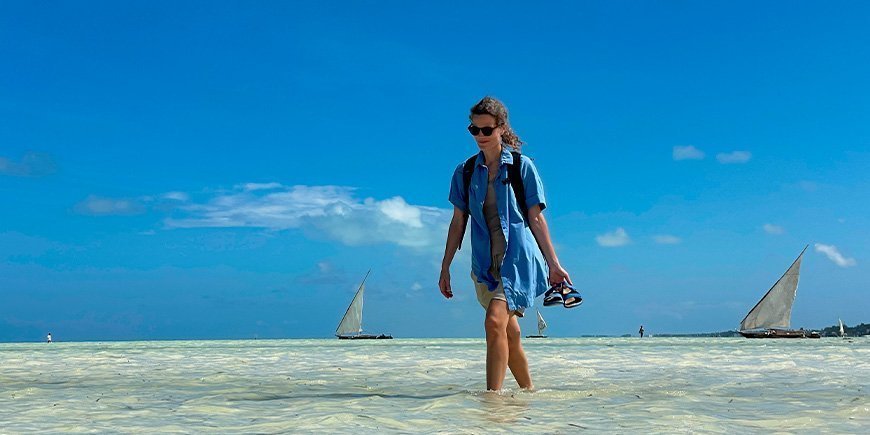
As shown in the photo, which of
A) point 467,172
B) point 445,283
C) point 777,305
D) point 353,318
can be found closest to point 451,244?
point 445,283

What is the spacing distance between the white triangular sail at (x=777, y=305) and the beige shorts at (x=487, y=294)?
54.5 m

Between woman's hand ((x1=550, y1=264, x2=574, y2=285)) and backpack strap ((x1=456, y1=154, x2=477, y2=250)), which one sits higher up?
backpack strap ((x1=456, y1=154, x2=477, y2=250))

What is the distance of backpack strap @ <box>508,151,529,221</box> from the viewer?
17.4ft

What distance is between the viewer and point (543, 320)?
81.6 meters

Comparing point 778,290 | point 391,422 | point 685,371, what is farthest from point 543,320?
point 391,422

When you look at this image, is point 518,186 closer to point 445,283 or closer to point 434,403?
point 445,283

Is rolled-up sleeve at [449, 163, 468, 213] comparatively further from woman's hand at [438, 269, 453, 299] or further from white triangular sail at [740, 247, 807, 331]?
white triangular sail at [740, 247, 807, 331]

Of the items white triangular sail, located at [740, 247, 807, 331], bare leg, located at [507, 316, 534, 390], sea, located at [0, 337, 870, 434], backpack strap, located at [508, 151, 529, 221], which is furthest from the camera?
white triangular sail, located at [740, 247, 807, 331]

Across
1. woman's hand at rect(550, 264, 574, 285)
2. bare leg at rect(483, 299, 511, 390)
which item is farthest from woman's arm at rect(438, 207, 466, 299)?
woman's hand at rect(550, 264, 574, 285)

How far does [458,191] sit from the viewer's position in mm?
5559

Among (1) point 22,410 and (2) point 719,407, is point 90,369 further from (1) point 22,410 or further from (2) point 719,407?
(2) point 719,407

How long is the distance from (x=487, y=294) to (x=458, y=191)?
75 centimetres

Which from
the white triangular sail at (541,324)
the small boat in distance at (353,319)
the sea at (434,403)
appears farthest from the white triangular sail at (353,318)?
the sea at (434,403)

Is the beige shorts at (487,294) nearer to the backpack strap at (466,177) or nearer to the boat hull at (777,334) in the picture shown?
the backpack strap at (466,177)
